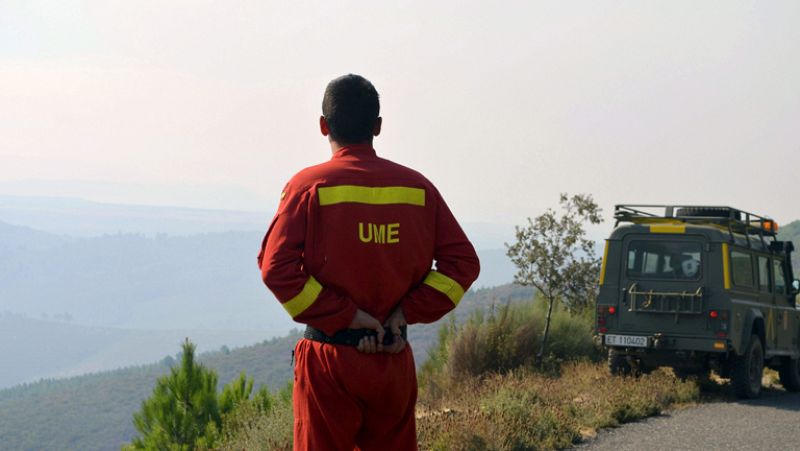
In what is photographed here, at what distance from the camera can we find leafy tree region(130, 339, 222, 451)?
15195 mm

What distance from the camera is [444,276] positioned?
4086 mm

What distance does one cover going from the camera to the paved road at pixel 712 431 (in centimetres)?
970

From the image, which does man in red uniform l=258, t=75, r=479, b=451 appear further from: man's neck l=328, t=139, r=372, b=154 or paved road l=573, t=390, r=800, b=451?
paved road l=573, t=390, r=800, b=451

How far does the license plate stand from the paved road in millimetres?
1346

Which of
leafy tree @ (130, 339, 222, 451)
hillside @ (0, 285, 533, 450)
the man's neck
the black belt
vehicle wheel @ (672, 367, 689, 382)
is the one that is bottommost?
hillside @ (0, 285, 533, 450)

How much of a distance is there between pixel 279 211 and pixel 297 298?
1.11ft

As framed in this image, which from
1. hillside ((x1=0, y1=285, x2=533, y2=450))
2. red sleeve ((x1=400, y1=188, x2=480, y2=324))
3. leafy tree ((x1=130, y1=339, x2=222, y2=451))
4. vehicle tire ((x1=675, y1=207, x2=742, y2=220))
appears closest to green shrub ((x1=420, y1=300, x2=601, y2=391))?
leafy tree ((x1=130, y1=339, x2=222, y2=451))

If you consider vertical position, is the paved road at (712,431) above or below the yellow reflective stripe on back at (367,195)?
below

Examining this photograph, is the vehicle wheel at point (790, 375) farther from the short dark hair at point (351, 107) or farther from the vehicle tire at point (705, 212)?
the short dark hair at point (351, 107)

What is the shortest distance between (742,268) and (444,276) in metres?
11.5

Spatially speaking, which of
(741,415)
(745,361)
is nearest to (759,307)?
(745,361)

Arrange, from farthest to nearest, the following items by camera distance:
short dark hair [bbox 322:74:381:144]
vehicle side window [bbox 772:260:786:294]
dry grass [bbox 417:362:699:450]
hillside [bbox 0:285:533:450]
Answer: hillside [bbox 0:285:533:450] < vehicle side window [bbox 772:260:786:294] < dry grass [bbox 417:362:699:450] < short dark hair [bbox 322:74:381:144]

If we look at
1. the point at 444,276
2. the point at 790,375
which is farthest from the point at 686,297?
the point at 444,276

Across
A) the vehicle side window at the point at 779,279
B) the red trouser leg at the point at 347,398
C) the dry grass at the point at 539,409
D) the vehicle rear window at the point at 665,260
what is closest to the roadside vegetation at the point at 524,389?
the dry grass at the point at 539,409
